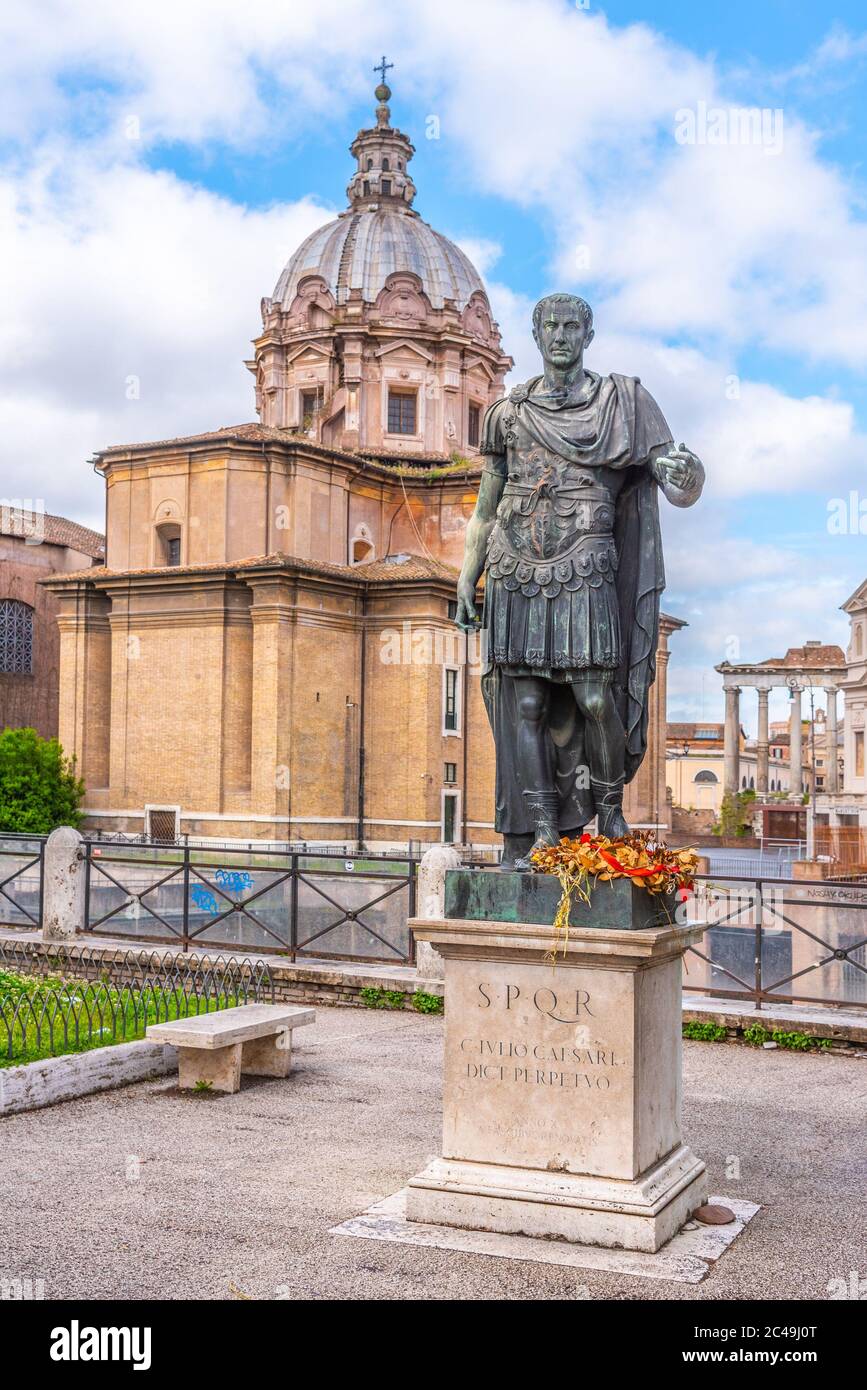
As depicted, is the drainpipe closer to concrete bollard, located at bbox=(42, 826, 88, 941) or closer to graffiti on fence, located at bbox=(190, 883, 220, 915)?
concrete bollard, located at bbox=(42, 826, 88, 941)

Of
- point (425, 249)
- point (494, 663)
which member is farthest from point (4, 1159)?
point (425, 249)

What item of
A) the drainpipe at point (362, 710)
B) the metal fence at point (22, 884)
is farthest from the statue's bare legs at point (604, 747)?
the drainpipe at point (362, 710)

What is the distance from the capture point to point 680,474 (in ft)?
20.0

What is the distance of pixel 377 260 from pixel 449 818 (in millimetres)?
22328

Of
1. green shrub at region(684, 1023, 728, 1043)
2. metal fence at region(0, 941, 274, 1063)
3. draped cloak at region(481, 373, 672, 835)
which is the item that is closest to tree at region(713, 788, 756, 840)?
metal fence at region(0, 941, 274, 1063)

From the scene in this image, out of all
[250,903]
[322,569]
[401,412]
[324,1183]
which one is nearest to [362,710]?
[322,569]

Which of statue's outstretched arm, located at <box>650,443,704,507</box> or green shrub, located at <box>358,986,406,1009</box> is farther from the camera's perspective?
green shrub, located at <box>358,986,406,1009</box>

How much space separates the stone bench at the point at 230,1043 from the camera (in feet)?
27.8

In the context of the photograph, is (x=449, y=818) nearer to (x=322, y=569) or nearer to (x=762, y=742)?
(x=322, y=569)

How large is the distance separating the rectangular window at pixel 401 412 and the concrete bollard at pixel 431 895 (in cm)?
3557

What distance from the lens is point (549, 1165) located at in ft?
18.5

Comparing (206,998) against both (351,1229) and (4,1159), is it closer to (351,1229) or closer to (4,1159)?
(4,1159)

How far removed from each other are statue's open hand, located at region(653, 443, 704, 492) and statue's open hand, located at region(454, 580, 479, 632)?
3.70 ft

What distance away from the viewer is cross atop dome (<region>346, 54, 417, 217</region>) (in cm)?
5181
